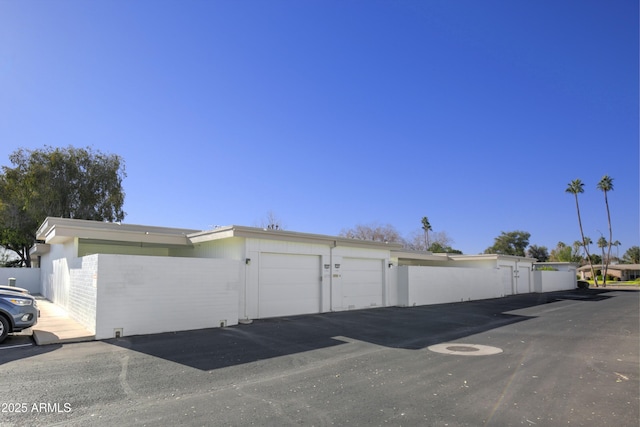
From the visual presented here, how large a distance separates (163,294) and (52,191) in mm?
25826

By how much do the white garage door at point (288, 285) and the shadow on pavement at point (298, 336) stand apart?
0.60 m

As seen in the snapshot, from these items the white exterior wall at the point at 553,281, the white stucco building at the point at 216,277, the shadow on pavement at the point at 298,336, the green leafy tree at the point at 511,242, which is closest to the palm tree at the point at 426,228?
the green leafy tree at the point at 511,242

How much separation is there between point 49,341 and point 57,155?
Result: 28094 mm

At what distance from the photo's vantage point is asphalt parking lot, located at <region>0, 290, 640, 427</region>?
185 inches

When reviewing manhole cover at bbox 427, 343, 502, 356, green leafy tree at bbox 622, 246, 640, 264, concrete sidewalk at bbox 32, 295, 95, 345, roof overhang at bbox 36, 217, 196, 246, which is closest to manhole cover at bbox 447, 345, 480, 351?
manhole cover at bbox 427, 343, 502, 356

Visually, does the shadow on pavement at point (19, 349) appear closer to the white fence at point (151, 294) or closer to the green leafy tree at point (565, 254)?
the white fence at point (151, 294)

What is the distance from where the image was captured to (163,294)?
34.8 ft

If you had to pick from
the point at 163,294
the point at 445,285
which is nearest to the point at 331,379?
the point at 163,294

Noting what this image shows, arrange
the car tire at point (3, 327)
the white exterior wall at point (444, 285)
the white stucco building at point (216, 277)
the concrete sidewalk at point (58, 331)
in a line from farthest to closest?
1. the white exterior wall at point (444, 285)
2. the white stucco building at point (216, 277)
3. the concrete sidewalk at point (58, 331)
4. the car tire at point (3, 327)

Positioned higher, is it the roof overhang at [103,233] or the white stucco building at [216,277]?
the roof overhang at [103,233]

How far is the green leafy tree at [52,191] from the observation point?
1188 inches

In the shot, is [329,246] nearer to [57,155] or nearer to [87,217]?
[87,217]

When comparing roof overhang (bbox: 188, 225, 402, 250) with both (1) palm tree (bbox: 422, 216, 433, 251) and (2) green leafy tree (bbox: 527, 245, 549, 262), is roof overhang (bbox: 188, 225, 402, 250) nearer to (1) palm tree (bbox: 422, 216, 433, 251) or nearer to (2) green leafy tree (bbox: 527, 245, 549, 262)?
(1) palm tree (bbox: 422, 216, 433, 251)

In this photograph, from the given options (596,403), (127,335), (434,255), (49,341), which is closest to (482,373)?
(596,403)
